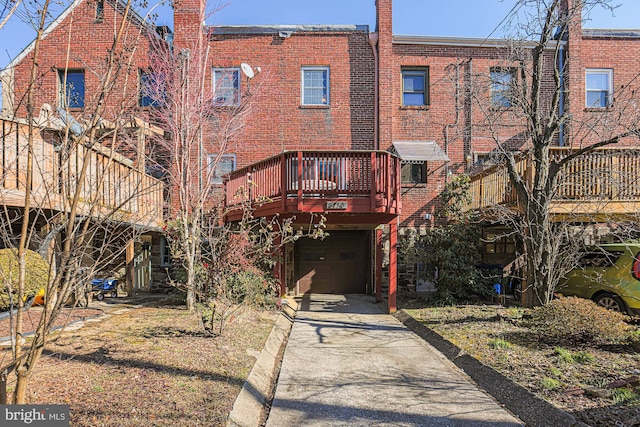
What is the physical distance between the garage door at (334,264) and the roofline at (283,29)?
6748 millimetres

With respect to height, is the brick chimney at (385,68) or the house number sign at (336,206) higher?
the brick chimney at (385,68)

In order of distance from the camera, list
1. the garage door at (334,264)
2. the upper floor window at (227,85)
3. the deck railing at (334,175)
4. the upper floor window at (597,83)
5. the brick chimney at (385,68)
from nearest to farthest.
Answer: the deck railing at (334,175) → the upper floor window at (227,85) → the brick chimney at (385,68) → the garage door at (334,264) → the upper floor window at (597,83)

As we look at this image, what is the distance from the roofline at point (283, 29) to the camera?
44.5 feet

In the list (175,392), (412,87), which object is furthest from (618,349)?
(412,87)

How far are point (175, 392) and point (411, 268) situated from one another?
10.1m

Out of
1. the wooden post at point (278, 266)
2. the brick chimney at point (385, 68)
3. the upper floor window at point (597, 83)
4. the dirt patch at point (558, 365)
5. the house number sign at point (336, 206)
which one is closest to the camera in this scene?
the dirt patch at point (558, 365)

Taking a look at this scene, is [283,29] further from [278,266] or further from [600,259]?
[600,259]

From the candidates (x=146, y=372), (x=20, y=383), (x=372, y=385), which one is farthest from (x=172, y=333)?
(x=20, y=383)

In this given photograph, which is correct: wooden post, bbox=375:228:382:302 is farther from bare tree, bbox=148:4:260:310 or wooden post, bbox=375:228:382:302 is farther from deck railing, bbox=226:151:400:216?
bare tree, bbox=148:4:260:310

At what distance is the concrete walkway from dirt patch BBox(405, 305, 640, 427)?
54 centimetres

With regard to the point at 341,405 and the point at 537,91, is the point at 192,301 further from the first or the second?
the point at 537,91

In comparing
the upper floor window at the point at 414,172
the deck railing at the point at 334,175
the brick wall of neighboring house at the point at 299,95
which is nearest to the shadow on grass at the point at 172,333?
the deck railing at the point at 334,175

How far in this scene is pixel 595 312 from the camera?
610cm

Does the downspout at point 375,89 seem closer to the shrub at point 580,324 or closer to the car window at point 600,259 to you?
the car window at point 600,259
